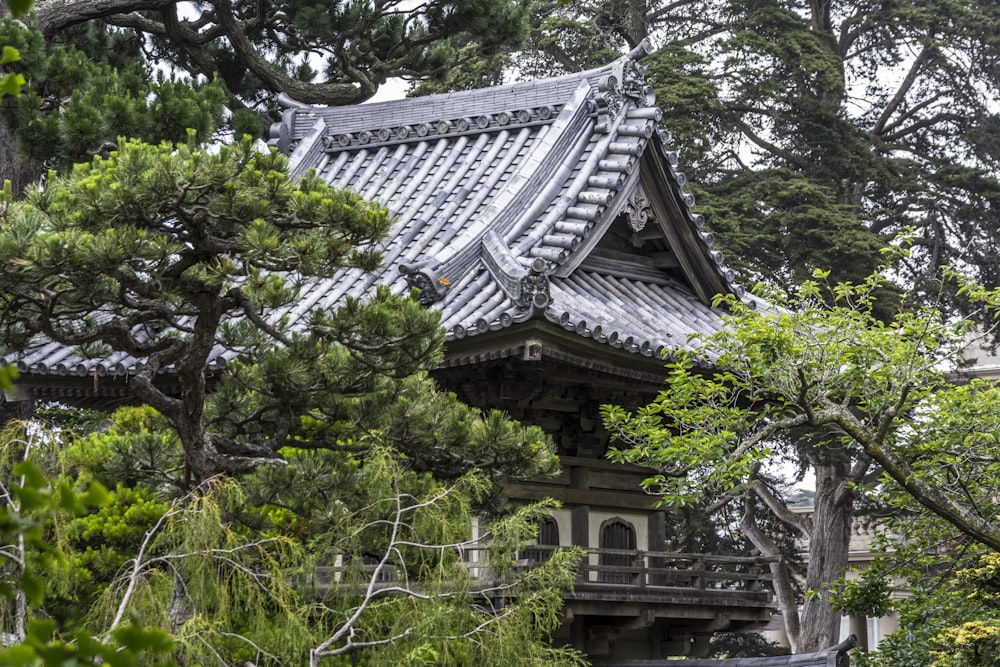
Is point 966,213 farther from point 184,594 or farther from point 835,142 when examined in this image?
point 184,594

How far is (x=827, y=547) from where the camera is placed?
2242cm

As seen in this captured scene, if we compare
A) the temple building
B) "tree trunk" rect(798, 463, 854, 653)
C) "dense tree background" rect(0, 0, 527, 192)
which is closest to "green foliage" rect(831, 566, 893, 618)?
the temple building

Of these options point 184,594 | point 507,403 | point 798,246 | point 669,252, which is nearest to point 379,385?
point 184,594

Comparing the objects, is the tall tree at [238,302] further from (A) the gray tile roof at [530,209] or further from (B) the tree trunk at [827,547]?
(B) the tree trunk at [827,547]

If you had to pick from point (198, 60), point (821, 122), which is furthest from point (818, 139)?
point (198, 60)

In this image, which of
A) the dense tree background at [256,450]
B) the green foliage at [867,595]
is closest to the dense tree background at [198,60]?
the dense tree background at [256,450]

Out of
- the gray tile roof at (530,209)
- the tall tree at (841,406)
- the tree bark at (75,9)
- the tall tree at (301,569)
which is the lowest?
the tall tree at (301,569)

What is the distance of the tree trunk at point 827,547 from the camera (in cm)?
2239

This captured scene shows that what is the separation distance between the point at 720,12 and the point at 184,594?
21.0m

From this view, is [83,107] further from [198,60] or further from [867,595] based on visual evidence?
[867,595]

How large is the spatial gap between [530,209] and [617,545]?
3225 mm

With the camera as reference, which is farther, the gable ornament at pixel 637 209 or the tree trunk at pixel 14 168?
the tree trunk at pixel 14 168

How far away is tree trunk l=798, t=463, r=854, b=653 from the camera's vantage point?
73.5ft

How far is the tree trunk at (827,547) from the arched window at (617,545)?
10.7m
